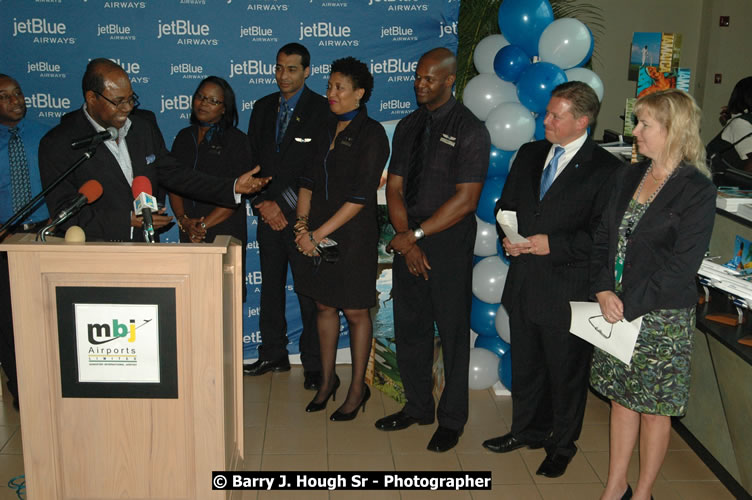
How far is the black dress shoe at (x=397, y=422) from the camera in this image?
12.8 feet

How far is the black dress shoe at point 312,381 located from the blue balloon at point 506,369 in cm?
111

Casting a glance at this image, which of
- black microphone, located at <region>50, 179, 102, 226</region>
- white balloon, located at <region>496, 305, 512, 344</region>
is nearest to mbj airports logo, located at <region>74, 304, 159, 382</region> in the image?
black microphone, located at <region>50, 179, 102, 226</region>

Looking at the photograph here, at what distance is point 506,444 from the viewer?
372cm

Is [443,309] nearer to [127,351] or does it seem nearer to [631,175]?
[631,175]

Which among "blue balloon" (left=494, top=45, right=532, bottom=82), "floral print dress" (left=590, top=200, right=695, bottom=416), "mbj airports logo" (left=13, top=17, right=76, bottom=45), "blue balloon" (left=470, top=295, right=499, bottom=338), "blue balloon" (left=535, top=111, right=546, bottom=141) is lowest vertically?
"blue balloon" (left=470, top=295, right=499, bottom=338)

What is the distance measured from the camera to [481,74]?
410cm

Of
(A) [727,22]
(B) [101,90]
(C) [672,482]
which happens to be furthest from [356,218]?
(A) [727,22]

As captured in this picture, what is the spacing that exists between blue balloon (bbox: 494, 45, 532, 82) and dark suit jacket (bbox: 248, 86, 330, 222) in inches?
40.4

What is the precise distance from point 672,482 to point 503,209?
154 cm

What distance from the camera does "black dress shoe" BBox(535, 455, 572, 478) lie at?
3.47 meters

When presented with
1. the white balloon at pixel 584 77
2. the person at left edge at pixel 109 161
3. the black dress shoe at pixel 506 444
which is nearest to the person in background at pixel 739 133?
the white balloon at pixel 584 77

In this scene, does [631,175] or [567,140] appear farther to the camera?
[567,140]

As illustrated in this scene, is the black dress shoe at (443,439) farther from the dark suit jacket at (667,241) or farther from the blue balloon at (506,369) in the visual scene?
the dark suit jacket at (667,241)

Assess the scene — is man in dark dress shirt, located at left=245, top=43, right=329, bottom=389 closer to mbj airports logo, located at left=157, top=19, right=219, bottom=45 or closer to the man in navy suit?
mbj airports logo, located at left=157, top=19, right=219, bottom=45
